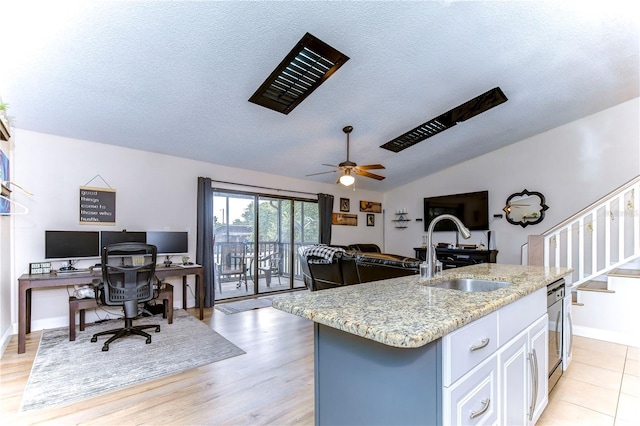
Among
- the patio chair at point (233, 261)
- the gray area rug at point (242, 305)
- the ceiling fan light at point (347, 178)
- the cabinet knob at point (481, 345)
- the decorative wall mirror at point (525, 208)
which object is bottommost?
the gray area rug at point (242, 305)

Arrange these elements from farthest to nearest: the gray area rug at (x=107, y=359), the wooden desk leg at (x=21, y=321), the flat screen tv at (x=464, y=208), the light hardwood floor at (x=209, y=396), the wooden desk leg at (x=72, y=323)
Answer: the flat screen tv at (x=464, y=208), the wooden desk leg at (x=72, y=323), the wooden desk leg at (x=21, y=321), the gray area rug at (x=107, y=359), the light hardwood floor at (x=209, y=396)

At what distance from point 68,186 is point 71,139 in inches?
23.8

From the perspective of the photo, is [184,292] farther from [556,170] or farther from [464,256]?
[556,170]

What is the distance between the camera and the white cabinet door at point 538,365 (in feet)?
5.62

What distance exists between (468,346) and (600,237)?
5.36m

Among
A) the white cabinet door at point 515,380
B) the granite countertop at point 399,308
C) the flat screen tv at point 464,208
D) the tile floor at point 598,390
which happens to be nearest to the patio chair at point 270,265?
the flat screen tv at point 464,208

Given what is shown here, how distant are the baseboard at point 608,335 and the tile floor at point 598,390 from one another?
0.08 metres

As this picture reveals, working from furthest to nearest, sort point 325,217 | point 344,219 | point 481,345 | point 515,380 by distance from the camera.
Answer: point 344,219
point 325,217
point 515,380
point 481,345

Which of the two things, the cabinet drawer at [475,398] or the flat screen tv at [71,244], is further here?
the flat screen tv at [71,244]

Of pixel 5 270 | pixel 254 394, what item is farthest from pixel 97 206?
pixel 254 394

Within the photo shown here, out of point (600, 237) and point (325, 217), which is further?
point (325, 217)

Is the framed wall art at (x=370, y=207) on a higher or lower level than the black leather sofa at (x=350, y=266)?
higher

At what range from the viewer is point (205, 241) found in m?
4.89

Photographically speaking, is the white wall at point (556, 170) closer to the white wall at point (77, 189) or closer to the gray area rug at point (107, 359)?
the white wall at point (77, 189)
